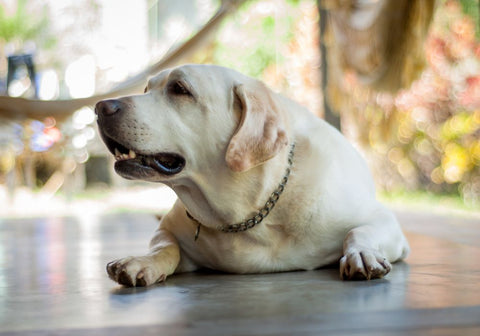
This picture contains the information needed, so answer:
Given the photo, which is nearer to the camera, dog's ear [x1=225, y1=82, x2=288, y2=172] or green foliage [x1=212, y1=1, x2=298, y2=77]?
dog's ear [x1=225, y1=82, x2=288, y2=172]

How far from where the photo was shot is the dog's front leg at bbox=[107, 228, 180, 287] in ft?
4.90

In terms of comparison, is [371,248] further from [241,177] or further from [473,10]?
[473,10]

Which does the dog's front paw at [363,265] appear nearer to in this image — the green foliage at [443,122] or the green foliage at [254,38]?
the green foliage at [443,122]

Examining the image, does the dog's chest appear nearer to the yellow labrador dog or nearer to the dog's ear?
the yellow labrador dog

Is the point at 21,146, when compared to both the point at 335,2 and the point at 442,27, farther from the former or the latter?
the point at 442,27

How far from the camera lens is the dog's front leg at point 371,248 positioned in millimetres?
1482

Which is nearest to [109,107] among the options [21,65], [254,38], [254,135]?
[254,135]

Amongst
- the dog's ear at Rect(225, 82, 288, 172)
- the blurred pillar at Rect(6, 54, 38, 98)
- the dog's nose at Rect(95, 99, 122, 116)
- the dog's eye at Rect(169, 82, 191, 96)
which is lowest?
the dog's ear at Rect(225, 82, 288, 172)

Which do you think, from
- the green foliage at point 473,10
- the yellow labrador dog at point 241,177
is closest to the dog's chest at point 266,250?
the yellow labrador dog at point 241,177

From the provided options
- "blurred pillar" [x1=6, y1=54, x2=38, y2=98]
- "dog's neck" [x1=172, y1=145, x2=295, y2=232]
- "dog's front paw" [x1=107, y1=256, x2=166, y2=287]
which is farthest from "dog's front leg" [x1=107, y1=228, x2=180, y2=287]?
"blurred pillar" [x1=6, y1=54, x2=38, y2=98]

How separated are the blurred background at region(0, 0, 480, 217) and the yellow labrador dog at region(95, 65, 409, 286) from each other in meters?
1.98

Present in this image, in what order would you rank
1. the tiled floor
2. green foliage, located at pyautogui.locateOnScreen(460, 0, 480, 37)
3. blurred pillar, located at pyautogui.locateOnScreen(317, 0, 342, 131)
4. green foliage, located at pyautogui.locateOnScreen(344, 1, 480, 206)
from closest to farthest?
the tiled floor → blurred pillar, located at pyautogui.locateOnScreen(317, 0, 342, 131) → green foliage, located at pyautogui.locateOnScreen(344, 1, 480, 206) → green foliage, located at pyautogui.locateOnScreen(460, 0, 480, 37)

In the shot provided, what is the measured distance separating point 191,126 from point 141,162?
0.51 feet

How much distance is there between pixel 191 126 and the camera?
154 cm
